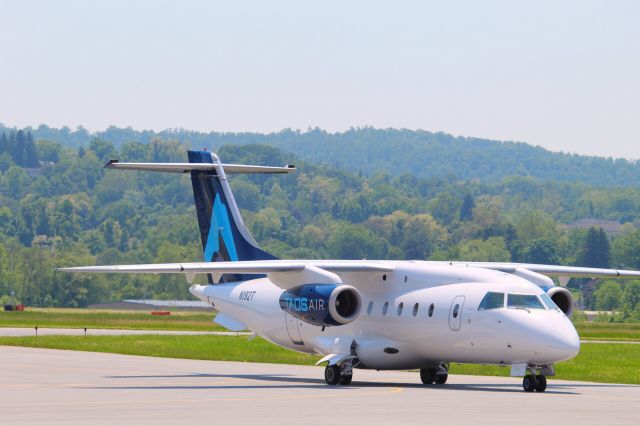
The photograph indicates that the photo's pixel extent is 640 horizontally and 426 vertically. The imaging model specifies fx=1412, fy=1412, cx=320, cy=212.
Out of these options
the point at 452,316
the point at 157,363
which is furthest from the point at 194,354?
the point at 452,316

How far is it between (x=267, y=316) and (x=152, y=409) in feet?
40.3

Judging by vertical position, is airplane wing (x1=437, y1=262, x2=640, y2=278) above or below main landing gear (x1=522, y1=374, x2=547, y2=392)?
above

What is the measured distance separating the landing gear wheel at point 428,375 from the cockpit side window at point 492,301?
364 centimetres

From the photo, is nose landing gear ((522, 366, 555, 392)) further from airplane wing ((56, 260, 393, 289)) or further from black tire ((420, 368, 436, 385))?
airplane wing ((56, 260, 393, 289))

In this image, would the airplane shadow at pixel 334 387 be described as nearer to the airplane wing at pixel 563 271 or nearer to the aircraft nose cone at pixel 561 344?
the aircraft nose cone at pixel 561 344

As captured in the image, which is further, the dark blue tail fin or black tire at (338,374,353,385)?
the dark blue tail fin

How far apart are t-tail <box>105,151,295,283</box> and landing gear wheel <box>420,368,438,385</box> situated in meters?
7.05

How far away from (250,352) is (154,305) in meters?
112

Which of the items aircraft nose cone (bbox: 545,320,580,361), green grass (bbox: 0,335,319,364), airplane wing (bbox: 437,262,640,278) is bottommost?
green grass (bbox: 0,335,319,364)

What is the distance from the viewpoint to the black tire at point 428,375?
36.8 meters

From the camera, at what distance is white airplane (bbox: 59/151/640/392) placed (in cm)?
3316

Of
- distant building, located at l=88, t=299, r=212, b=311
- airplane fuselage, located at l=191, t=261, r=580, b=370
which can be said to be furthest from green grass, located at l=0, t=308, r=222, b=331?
distant building, located at l=88, t=299, r=212, b=311

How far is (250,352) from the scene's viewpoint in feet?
175

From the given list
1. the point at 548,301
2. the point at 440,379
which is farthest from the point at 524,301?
the point at 440,379
